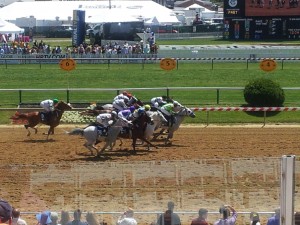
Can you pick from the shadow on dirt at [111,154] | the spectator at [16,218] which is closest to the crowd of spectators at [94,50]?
the shadow on dirt at [111,154]

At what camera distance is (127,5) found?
5228 cm

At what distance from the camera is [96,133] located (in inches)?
643

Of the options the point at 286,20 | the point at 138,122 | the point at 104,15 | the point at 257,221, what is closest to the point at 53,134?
the point at 138,122

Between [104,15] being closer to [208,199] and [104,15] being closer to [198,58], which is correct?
[198,58]

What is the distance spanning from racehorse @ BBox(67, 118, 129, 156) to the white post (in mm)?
10513

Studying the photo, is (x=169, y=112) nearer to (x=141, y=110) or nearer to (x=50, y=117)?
(x=141, y=110)

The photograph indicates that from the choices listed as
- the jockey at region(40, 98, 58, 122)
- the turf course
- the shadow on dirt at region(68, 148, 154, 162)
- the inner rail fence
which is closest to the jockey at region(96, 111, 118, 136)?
the shadow on dirt at region(68, 148, 154, 162)

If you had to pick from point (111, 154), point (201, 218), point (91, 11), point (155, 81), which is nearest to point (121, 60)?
point (155, 81)

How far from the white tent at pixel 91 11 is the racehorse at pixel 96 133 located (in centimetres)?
3251

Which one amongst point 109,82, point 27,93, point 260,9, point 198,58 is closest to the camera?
point 27,93

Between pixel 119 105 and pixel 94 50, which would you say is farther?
pixel 94 50

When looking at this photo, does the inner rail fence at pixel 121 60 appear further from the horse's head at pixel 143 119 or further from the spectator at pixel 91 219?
the spectator at pixel 91 219

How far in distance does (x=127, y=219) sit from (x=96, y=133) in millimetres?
8657

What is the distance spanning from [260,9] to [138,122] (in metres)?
37.5
